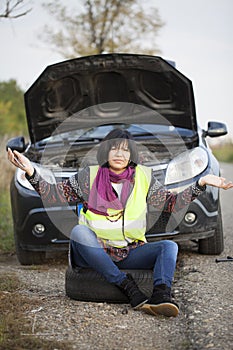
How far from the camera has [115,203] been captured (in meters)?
4.29

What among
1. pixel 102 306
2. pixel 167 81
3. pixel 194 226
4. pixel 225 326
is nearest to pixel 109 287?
pixel 102 306

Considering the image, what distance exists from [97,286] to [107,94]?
9.07 feet

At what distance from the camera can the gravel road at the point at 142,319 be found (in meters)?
3.33

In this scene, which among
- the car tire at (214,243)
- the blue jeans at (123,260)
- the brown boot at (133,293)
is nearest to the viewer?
the brown boot at (133,293)

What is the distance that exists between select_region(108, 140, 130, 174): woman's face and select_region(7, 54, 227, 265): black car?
0.94 meters

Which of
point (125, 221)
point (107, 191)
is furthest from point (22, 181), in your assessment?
point (125, 221)

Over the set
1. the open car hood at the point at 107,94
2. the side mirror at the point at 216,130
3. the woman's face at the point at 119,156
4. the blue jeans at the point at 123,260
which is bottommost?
the blue jeans at the point at 123,260

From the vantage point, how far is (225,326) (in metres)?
3.52

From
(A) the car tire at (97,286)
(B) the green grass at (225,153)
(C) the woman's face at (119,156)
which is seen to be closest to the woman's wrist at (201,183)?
(C) the woman's face at (119,156)

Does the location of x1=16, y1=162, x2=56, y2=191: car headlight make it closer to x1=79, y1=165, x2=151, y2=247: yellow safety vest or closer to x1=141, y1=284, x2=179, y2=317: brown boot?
x1=79, y1=165, x2=151, y2=247: yellow safety vest

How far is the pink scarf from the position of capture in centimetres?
429

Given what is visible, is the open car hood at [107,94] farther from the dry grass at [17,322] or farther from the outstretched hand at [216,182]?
the dry grass at [17,322]

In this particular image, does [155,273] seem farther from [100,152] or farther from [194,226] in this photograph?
[194,226]

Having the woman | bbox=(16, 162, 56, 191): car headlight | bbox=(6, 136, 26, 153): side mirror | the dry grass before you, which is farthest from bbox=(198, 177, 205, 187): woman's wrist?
bbox=(6, 136, 26, 153): side mirror
